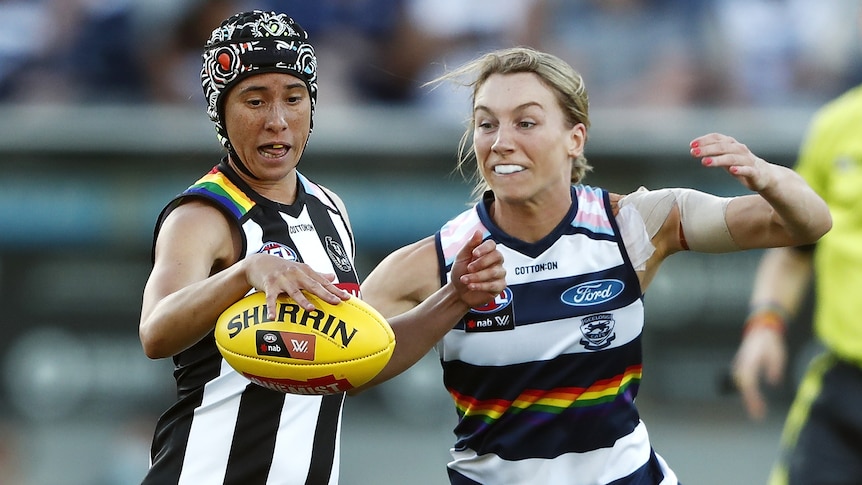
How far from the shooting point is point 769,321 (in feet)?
18.8

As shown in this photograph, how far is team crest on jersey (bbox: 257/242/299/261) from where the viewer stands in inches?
152

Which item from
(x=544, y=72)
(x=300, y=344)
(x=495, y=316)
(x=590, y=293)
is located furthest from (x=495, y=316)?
(x=300, y=344)

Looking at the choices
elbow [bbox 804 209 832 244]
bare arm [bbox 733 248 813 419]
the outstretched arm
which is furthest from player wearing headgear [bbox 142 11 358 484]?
bare arm [bbox 733 248 813 419]

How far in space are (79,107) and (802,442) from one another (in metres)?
5.31

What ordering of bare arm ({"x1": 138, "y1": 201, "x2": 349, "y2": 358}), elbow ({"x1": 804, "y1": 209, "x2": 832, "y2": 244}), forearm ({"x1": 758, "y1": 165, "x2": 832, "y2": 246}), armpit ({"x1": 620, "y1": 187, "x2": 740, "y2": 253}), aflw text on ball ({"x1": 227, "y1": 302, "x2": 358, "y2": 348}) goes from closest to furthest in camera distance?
1. bare arm ({"x1": 138, "y1": 201, "x2": 349, "y2": 358})
2. aflw text on ball ({"x1": 227, "y1": 302, "x2": 358, "y2": 348})
3. forearm ({"x1": 758, "y1": 165, "x2": 832, "y2": 246})
4. elbow ({"x1": 804, "y1": 209, "x2": 832, "y2": 244})
5. armpit ({"x1": 620, "y1": 187, "x2": 740, "y2": 253})

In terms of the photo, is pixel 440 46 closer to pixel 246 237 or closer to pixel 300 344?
pixel 246 237

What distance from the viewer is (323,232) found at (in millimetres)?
4164

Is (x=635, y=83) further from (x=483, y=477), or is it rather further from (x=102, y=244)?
(x=483, y=477)

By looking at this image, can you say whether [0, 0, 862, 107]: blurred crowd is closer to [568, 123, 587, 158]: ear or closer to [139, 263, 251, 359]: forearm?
[568, 123, 587, 158]: ear

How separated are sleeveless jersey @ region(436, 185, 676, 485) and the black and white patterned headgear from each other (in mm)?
858

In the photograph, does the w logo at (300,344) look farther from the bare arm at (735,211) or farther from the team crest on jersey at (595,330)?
the bare arm at (735,211)

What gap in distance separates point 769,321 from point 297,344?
9.53 ft

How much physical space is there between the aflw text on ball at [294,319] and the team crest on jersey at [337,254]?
0.59 m

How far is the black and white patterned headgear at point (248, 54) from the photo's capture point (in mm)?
3889
